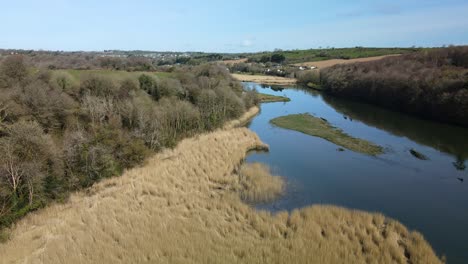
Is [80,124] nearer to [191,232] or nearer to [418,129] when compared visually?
[191,232]

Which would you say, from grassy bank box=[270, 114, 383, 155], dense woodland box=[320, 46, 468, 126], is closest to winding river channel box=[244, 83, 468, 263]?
grassy bank box=[270, 114, 383, 155]

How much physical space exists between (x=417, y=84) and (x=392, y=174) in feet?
109

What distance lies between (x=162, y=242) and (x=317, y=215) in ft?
26.4

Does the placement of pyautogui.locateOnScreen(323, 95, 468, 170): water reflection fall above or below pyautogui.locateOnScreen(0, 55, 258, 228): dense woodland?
below

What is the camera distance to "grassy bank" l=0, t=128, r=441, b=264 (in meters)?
12.7

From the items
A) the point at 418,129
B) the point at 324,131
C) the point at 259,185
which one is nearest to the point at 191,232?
the point at 259,185

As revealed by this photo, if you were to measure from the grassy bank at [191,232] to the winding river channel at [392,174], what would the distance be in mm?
2776

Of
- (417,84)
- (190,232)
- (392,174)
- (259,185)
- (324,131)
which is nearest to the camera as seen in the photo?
(190,232)

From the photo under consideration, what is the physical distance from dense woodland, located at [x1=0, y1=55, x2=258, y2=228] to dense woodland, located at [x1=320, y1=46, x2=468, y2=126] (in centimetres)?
2903

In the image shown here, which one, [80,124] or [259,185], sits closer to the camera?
[259,185]

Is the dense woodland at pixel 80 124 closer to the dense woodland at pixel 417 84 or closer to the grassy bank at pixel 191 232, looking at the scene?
the grassy bank at pixel 191 232

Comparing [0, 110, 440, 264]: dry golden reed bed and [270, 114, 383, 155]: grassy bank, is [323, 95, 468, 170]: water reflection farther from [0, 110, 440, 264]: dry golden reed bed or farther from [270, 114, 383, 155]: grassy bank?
[0, 110, 440, 264]: dry golden reed bed

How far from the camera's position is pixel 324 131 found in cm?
4094

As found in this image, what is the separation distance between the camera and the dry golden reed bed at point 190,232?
12.7 meters
